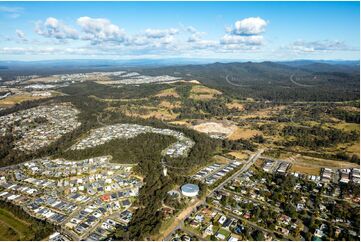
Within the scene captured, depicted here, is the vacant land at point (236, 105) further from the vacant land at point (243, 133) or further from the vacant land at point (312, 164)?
the vacant land at point (312, 164)

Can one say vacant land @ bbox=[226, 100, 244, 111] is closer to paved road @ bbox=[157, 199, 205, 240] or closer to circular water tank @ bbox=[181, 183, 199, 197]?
circular water tank @ bbox=[181, 183, 199, 197]

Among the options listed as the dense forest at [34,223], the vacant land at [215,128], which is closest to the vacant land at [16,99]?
the vacant land at [215,128]

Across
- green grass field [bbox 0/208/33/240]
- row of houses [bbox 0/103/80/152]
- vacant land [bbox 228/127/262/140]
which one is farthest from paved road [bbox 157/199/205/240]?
row of houses [bbox 0/103/80/152]

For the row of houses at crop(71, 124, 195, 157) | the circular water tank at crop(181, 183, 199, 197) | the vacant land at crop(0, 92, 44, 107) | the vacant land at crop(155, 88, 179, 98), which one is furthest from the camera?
the vacant land at crop(155, 88, 179, 98)

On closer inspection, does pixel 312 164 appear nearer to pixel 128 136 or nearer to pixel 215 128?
pixel 215 128

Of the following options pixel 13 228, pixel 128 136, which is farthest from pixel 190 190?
pixel 128 136

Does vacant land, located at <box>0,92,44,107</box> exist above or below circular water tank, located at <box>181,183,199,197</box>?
above
